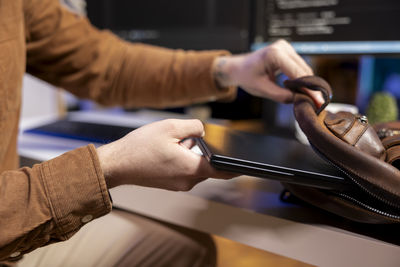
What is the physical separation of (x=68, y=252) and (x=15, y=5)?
42 cm

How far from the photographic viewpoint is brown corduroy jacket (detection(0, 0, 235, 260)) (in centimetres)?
38

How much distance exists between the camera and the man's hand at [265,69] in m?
0.57

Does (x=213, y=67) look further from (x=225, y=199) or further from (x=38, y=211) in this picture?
(x=38, y=211)

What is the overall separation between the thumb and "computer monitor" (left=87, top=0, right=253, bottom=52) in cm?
59

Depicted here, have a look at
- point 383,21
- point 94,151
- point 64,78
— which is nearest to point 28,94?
point 64,78

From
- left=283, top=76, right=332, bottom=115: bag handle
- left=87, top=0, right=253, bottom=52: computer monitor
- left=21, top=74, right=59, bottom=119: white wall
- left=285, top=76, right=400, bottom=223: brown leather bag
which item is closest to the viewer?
left=285, top=76, right=400, bottom=223: brown leather bag

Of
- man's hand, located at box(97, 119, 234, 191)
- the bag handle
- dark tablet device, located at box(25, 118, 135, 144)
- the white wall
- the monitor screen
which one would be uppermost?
the monitor screen

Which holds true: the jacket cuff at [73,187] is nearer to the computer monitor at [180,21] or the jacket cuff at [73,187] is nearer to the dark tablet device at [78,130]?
the dark tablet device at [78,130]

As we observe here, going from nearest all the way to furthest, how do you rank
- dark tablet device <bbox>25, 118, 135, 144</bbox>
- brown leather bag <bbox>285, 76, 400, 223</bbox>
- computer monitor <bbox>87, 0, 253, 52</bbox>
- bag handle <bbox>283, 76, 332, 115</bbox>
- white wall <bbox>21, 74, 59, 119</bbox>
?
brown leather bag <bbox>285, 76, 400, 223</bbox>, bag handle <bbox>283, 76, 332, 115</bbox>, dark tablet device <bbox>25, 118, 135, 144</bbox>, computer monitor <bbox>87, 0, 253, 52</bbox>, white wall <bbox>21, 74, 59, 119</bbox>

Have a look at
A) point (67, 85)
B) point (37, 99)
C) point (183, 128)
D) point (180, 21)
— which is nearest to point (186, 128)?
point (183, 128)

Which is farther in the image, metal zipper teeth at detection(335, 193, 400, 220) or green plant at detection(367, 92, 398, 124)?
green plant at detection(367, 92, 398, 124)

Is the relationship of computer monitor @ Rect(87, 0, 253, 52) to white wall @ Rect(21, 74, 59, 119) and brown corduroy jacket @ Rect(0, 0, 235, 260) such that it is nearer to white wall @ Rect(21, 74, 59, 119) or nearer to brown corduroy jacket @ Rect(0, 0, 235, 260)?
brown corduroy jacket @ Rect(0, 0, 235, 260)

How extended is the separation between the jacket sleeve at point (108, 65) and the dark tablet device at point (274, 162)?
1.08ft

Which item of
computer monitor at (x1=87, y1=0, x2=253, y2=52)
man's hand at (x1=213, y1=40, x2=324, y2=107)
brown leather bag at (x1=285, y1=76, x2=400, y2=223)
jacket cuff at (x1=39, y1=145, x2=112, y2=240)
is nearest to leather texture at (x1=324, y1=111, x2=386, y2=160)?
brown leather bag at (x1=285, y1=76, x2=400, y2=223)
